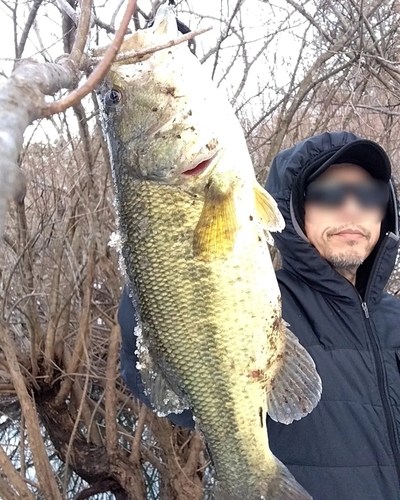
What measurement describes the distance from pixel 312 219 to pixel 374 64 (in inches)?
103

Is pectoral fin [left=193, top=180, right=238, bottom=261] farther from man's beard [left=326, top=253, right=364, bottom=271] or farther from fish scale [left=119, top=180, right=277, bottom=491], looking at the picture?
man's beard [left=326, top=253, right=364, bottom=271]

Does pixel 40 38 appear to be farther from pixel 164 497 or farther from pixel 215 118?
pixel 164 497

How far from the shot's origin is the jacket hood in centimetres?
194

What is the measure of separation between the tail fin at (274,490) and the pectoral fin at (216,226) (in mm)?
636

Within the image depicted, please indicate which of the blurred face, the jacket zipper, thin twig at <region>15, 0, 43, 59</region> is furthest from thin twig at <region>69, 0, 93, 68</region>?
thin twig at <region>15, 0, 43, 59</region>

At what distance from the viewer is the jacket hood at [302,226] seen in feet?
6.35

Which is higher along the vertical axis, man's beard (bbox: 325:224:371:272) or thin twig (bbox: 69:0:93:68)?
thin twig (bbox: 69:0:93:68)

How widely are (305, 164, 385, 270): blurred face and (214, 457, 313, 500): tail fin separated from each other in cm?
83

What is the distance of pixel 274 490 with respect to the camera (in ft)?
4.76

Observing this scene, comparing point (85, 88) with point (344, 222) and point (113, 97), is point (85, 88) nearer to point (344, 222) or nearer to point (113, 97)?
point (113, 97)

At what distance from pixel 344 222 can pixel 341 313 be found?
0.34 metres

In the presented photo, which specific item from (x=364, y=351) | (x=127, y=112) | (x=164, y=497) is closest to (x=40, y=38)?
(x=127, y=112)

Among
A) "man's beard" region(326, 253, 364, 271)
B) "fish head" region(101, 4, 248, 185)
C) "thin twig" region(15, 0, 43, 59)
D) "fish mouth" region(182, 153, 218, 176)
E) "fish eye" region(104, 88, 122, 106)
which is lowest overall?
"man's beard" region(326, 253, 364, 271)

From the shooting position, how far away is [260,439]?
4.83ft
